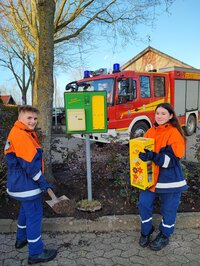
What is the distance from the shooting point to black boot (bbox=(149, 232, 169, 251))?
2.97 m

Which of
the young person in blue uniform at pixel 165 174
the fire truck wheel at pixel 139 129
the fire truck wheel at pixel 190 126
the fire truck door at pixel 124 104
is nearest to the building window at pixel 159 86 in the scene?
the fire truck wheel at pixel 139 129

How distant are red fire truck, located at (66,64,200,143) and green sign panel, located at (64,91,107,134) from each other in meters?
2.92

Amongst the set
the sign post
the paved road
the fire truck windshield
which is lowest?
the paved road

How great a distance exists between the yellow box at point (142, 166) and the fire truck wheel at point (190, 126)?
9.51 meters

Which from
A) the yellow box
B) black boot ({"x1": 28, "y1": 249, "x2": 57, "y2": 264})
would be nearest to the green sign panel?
the yellow box

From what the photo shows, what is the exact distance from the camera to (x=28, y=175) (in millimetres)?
2662

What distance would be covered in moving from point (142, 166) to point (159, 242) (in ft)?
2.90

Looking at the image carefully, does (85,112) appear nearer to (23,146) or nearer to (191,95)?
(23,146)

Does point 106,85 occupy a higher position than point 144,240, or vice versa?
point 106,85

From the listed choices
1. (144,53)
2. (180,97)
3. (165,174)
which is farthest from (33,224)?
(144,53)

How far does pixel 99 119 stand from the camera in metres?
3.58

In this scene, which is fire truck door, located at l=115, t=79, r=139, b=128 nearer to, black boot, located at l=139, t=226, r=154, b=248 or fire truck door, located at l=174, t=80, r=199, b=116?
fire truck door, located at l=174, t=80, r=199, b=116

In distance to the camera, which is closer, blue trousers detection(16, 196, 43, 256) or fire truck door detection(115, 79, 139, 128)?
blue trousers detection(16, 196, 43, 256)

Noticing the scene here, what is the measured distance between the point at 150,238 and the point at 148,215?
36cm
